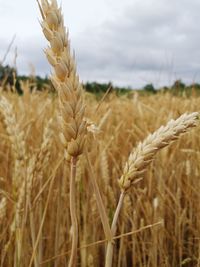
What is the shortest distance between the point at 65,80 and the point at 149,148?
10 cm

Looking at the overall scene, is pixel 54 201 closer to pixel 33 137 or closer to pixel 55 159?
pixel 55 159

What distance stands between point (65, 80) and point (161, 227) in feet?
2.74

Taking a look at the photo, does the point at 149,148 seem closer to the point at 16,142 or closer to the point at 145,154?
the point at 145,154

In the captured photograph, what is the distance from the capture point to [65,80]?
297 mm

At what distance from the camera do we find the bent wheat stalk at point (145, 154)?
0.34 meters

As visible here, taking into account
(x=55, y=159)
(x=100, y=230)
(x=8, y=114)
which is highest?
(x=8, y=114)

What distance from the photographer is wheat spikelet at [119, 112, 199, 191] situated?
35cm

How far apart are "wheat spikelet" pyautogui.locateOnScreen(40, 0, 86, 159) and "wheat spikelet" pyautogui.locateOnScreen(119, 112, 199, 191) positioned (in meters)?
0.06

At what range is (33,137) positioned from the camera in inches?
51.5

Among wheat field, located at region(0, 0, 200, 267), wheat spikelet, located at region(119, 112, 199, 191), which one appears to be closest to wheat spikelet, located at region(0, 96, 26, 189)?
wheat field, located at region(0, 0, 200, 267)

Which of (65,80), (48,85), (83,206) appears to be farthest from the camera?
(48,85)

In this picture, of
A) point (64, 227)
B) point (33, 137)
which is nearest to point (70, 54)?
point (64, 227)

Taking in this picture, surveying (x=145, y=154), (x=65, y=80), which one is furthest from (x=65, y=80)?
(x=145, y=154)

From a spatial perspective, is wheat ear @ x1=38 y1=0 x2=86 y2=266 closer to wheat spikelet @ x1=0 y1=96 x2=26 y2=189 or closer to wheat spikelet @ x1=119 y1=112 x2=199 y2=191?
wheat spikelet @ x1=119 y1=112 x2=199 y2=191
